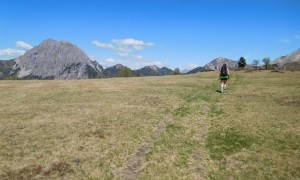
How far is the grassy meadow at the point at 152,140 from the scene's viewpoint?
1501 cm

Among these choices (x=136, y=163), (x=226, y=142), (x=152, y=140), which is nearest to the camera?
(x=136, y=163)

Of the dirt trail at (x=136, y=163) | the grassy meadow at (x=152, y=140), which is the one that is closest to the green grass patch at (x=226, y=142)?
the grassy meadow at (x=152, y=140)

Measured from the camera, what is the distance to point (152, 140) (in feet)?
64.4

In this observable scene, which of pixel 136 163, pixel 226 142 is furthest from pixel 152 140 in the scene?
pixel 226 142

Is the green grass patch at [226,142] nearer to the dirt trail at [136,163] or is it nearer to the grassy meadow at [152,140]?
the grassy meadow at [152,140]

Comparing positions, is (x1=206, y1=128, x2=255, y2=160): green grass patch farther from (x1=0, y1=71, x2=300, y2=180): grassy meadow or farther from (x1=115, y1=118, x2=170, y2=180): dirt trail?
(x1=115, y1=118, x2=170, y2=180): dirt trail

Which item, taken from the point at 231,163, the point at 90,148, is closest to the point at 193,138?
the point at 231,163

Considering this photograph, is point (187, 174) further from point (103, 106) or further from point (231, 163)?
point (103, 106)

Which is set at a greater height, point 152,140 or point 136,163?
point 152,140

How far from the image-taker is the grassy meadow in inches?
591

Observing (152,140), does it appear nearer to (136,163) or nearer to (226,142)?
(136,163)

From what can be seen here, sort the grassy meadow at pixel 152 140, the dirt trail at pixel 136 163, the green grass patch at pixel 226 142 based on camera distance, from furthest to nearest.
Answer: the green grass patch at pixel 226 142
the grassy meadow at pixel 152 140
the dirt trail at pixel 136 163

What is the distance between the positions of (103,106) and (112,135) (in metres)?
10.8

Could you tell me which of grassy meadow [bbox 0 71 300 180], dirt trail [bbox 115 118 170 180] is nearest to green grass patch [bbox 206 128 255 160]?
grassy meadow [bbox 0 71 300 180]
